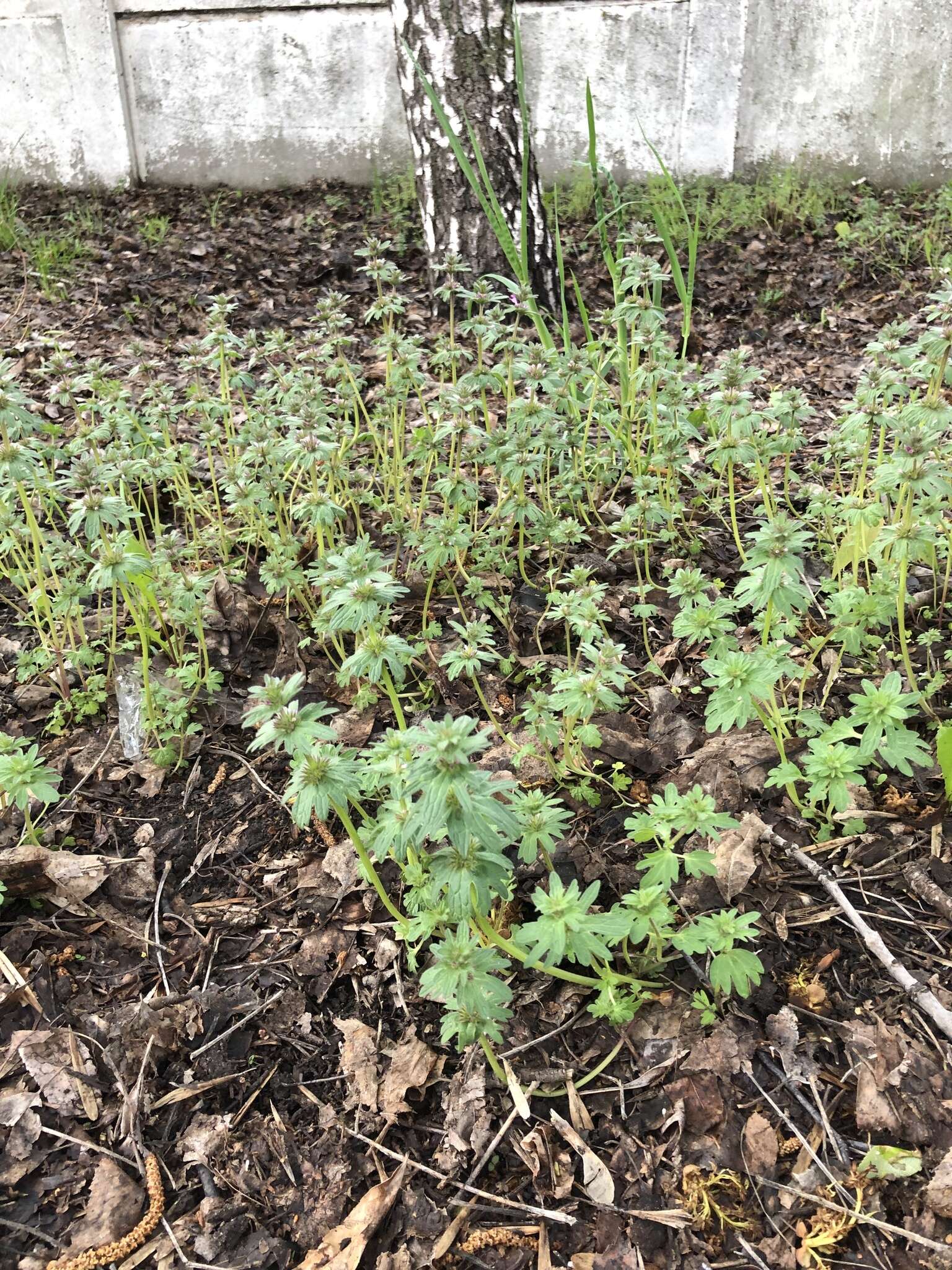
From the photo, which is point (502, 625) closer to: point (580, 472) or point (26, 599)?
point (580, 472)

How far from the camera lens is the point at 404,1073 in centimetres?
189

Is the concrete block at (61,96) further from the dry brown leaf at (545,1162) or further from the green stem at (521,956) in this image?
the dry brown leaf at (545,1162)

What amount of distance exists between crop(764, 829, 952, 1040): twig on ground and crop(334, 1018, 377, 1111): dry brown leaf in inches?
40.2

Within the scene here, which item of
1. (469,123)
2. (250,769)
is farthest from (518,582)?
(469,123)

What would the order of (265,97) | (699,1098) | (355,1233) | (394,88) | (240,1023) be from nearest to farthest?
(355,1233)
(699,1098)
(240,1023)
(394,88)
(265,97)

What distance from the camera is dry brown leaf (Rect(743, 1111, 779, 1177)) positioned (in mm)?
1692

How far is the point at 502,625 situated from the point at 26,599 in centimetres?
170

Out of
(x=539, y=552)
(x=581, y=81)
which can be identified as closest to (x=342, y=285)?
(x=581, y=81)

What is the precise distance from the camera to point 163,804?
259 centimetres

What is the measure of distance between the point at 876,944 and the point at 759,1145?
0.48 metres

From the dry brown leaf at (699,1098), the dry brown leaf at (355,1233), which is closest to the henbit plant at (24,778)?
the dry brown leaf at (355,1233)

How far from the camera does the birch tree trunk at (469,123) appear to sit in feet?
14.7

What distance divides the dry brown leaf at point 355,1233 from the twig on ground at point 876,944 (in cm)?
105

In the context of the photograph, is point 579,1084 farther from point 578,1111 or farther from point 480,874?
point 480,874
